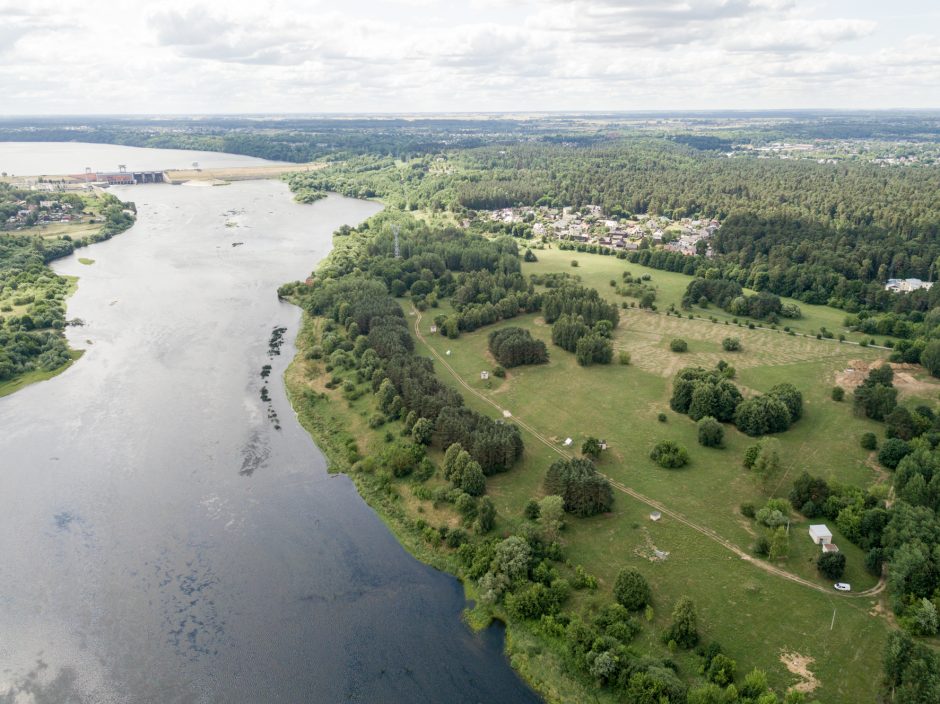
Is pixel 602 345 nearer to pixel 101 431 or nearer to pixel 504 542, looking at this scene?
pixel 504 542

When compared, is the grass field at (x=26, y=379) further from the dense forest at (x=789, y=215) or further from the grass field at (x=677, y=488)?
the dense forest at (x=789, y=215)

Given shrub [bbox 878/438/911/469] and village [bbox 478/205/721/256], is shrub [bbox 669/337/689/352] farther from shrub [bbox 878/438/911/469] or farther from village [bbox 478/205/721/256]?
village [bbox 478/205/721/256]

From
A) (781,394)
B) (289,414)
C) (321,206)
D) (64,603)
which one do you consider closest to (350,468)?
(289,414)

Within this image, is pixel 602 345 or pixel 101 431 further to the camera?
pixel 602 345

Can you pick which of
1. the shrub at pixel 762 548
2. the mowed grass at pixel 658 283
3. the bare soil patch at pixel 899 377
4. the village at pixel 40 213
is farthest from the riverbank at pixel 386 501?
the village at pixel 40 213

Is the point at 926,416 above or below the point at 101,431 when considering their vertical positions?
above

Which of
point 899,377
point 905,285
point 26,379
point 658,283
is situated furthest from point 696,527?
point 905,285

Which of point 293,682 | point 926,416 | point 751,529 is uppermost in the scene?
point 926,416
